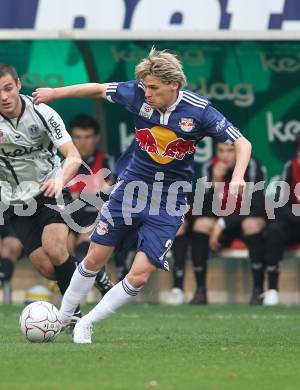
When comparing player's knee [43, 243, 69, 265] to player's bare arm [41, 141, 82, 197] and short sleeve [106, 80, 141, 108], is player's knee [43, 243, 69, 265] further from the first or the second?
short sleeve [106, 80, 141, 108]

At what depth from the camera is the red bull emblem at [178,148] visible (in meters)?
9.01

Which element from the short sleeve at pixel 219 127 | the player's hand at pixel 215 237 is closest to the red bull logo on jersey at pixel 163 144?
the short sleeve at pixel 219 127

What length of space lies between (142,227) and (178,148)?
0.63 meters

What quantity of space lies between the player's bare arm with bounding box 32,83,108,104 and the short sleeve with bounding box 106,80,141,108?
53 millimetres

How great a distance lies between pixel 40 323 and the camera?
29.6 ft

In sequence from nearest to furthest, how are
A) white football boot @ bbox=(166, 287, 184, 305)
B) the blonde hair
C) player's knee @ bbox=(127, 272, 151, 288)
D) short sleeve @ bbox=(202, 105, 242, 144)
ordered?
the blonde hair
player's knee @ bbox=(127, 272, 151, 288)
short sleeve @ bbox=(202, 105, 242, 144)
white football boot @ bbox=(166, 287, 184, 305)

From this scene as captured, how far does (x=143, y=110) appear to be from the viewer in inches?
354

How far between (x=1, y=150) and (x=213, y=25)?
481 centimetres

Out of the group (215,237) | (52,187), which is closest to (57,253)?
(52,187)

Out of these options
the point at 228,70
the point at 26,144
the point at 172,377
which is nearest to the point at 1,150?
the point at 26,144

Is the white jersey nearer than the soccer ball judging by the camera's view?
No

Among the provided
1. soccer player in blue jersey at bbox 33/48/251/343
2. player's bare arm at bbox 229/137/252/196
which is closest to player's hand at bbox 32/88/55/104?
soccer player in blue jersey at bbox 33/48/251/343

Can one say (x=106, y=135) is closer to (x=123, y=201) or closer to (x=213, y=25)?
(x=213, y=25)

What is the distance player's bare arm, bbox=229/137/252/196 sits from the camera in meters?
8.23
